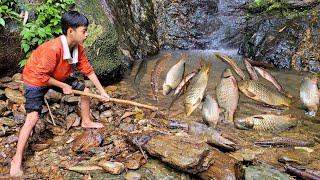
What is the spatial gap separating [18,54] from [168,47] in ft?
14.5

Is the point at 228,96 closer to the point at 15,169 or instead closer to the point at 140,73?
the point at 140,73

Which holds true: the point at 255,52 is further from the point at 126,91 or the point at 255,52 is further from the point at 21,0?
the point at 21,0

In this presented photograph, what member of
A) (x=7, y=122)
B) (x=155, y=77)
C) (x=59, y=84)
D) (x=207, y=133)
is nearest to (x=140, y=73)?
(x=155, y=77)

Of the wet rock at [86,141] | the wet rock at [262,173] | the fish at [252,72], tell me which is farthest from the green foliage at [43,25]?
the wet rock at [262,173]

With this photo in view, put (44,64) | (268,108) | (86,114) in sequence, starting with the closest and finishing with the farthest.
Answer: (44,64) < (86,114) < (268,108)

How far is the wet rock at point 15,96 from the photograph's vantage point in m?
5.56

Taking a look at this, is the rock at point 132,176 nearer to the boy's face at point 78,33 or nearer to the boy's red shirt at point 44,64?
the boy's red shirt at point 44,64

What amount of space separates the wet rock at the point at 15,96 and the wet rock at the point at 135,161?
2069 millimetres

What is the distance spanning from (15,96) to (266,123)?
3.54 metres

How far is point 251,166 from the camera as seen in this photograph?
14.3 ft

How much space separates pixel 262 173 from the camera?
4156 mm

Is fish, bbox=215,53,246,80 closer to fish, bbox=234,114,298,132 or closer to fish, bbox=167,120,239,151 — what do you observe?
fish, bbox=234,114,298,132

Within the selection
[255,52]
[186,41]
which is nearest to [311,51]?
[255,52]

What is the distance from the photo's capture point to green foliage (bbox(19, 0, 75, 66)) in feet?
19.7
